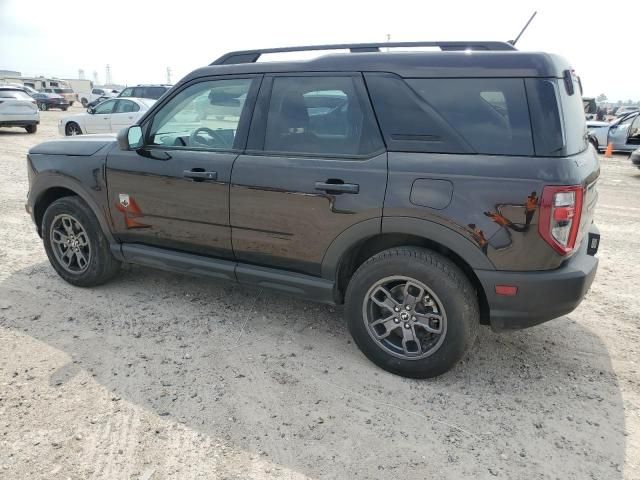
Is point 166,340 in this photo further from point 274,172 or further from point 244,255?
point 274,172

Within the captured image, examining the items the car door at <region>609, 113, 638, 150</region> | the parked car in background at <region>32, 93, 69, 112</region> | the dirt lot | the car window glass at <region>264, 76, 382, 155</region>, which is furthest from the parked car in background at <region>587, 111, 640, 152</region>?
the parked car in background at <region>32, 93, 69, 112</region>

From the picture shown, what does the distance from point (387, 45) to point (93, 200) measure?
2611 mm

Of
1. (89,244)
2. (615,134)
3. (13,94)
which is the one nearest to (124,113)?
(13,94)

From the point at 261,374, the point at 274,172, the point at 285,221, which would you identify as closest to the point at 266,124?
the point at 274,172

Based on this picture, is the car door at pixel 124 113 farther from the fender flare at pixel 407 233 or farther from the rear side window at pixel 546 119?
the rear side window at pixel 546 119

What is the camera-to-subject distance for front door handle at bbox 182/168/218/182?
3.43 metres

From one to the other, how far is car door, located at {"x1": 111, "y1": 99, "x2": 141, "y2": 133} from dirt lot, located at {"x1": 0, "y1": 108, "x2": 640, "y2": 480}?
37.1ft

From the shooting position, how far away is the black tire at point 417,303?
283 cm

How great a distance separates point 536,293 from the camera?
8.76ft

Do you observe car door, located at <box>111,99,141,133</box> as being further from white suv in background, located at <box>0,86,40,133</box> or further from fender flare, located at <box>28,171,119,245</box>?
fender flare, located at <box>28,171,119,245</box>

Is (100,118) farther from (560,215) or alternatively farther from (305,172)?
(560,215)

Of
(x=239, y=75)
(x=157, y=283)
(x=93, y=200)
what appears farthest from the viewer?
(x=157, y=283)

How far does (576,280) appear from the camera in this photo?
269 centimetres

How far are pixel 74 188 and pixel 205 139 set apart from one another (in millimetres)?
1322
